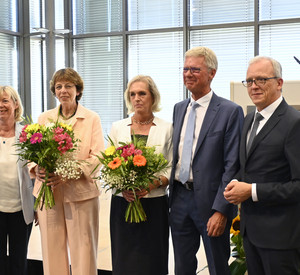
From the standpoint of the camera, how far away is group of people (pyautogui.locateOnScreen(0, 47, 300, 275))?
8.50 ft

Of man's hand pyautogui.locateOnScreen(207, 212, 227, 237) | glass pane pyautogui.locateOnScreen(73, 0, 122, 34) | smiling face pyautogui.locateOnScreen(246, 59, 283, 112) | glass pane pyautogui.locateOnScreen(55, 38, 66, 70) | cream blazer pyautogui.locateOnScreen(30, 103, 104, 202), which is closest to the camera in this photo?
smiling face pyautogui.locateOnScreen(246, 59, 283, 112)

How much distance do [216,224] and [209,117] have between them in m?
0.68

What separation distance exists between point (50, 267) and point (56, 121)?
44.5 inches

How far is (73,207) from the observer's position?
358 cm

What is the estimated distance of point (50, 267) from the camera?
3656 millimetres

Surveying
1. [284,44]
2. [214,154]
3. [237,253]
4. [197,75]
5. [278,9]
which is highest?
[278,9]

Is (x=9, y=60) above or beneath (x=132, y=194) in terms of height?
above

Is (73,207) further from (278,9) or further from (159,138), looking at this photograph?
(278,9)

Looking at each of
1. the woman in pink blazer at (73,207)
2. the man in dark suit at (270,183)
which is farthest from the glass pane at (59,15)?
the man in dark suit at (270,183)

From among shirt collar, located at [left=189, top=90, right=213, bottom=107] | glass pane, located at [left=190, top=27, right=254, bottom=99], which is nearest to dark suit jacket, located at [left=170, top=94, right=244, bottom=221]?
shirt collar, located at [left=189, top=90, right=213, bottom=107]

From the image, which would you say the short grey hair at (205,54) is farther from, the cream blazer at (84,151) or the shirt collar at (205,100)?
the cream blazer at (84,151)

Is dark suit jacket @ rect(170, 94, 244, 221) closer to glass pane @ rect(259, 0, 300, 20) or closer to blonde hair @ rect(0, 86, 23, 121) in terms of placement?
blonde hair @ rect(0, 86, 23, 121)

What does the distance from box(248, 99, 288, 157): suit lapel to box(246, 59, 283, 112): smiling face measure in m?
0.07

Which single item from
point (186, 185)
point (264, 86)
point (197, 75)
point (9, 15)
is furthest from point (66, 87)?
point (9, 15)
